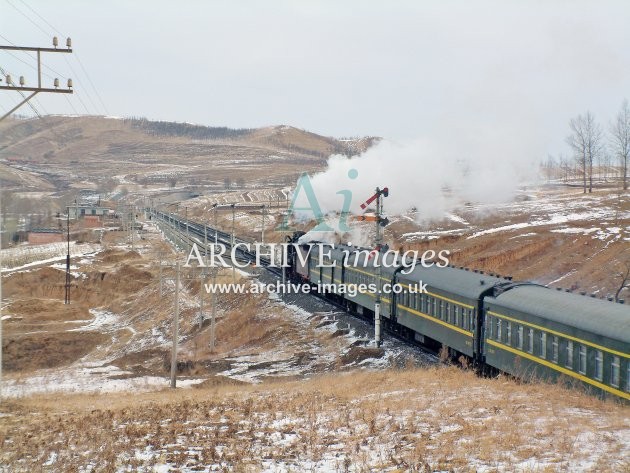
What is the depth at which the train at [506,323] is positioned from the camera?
18.1 metres

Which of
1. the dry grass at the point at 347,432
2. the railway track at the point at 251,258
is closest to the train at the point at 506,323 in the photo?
A: the railway track at the point at 251,258

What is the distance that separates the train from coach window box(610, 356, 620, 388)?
0.02 meters

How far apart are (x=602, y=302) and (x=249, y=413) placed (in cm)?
1025

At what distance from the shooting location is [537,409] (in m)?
16.3

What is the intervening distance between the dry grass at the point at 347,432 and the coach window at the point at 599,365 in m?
0.79

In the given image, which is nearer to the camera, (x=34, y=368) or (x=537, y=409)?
(x=537, y=409)

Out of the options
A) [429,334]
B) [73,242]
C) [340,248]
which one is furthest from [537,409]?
[73,242]

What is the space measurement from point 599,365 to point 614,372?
667mm

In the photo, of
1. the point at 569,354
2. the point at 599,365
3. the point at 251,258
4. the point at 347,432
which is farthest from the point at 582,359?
the point at 251,258

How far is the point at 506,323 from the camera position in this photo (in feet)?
76.5

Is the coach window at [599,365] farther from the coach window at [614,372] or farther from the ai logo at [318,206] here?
the ai logo at [318,206]

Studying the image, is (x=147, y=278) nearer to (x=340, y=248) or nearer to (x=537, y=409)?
(x=340, y=248)

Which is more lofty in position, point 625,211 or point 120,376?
point 625,211

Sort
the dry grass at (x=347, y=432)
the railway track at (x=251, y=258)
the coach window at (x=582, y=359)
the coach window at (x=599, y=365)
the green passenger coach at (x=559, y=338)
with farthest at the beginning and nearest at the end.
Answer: the railway track at (x=251, y=258), the coach window at (x=582, y=359), the coach window at (x=599, y=365), the green passenger coach at (x=559, y=338), the dry grass at (x=347, y=432)
